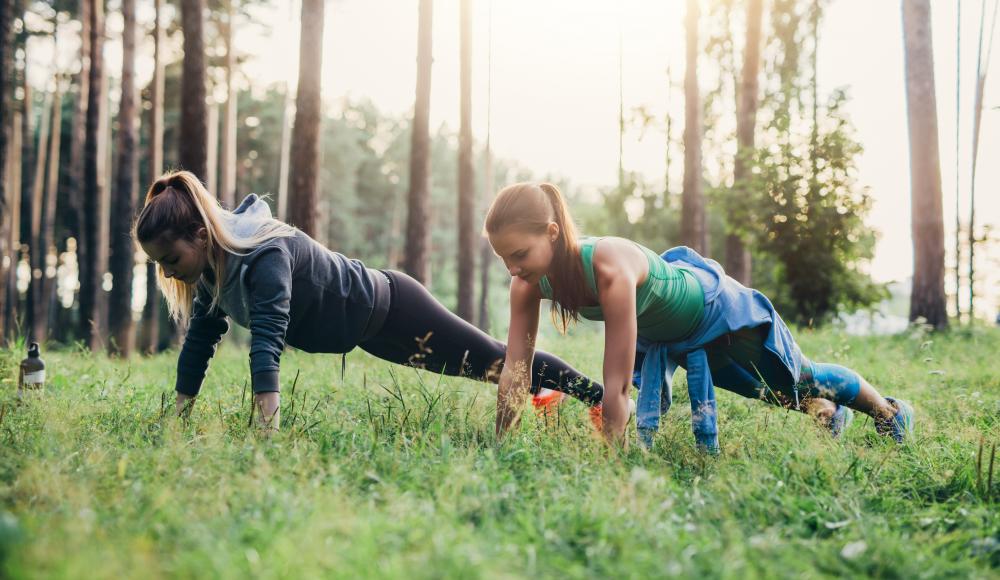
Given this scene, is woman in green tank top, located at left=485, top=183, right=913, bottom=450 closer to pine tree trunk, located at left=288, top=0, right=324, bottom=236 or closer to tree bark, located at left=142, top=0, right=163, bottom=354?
pine tree trunk, located at left=288, top=0, right=324, bottom=236

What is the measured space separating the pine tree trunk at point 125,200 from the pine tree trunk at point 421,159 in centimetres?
486

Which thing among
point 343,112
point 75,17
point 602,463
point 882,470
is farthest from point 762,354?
point 343,112

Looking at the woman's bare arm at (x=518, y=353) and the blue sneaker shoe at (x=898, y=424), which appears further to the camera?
the blue sneaker shoe at (x=898, y=424)

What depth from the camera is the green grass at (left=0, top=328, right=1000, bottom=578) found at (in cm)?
188

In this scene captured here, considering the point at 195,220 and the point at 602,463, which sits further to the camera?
the point at 195,220

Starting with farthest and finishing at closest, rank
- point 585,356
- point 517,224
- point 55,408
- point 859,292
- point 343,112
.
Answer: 1. point 343,112
2. point 859,292
3. point 585,356
4. point 55,408
5. point 517,224

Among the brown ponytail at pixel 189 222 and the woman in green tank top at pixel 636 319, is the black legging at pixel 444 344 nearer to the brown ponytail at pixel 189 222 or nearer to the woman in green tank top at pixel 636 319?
the woman in green tank top at pixel 636 319

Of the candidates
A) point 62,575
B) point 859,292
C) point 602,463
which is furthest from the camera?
point 859,292

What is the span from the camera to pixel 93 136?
1481 cm

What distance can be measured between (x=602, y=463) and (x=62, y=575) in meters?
1.97

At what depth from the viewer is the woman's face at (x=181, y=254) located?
3.39m

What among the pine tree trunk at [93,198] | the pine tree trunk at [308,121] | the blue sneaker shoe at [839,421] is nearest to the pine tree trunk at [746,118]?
the pine tree trunk at [308,121]

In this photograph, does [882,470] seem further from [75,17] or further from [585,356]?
[75,17]

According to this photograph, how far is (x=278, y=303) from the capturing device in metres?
3.36
